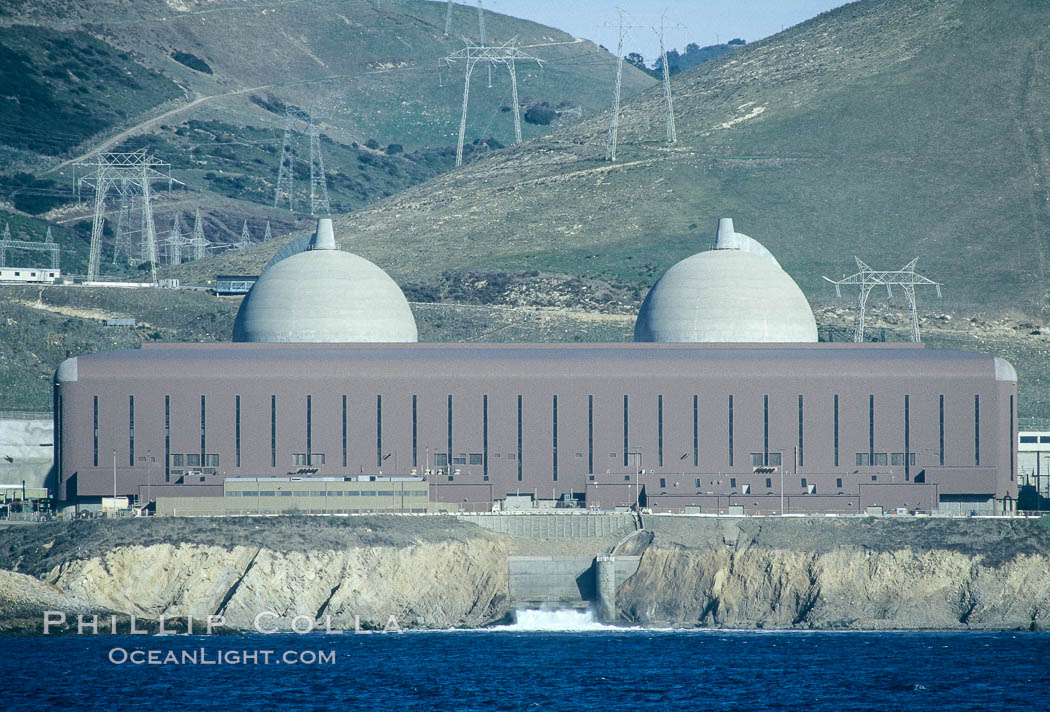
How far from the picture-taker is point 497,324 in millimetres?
165000

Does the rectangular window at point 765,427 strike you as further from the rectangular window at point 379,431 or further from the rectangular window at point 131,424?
the rectangular window at point 131,424

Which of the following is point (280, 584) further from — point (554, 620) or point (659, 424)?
point (659, 424)

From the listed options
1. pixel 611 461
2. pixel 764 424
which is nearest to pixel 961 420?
pixel 764 424

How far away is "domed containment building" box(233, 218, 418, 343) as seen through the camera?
4311 inches

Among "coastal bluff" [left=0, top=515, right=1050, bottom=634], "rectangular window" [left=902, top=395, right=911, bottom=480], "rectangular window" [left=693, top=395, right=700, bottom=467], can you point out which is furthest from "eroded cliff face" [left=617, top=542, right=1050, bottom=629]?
"rectangular window" [left=902, top=395, right=911, bottom=480]

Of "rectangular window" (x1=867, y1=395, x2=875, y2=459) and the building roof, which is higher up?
the building roof

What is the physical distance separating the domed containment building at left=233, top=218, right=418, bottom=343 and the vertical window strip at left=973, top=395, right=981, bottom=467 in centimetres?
3436

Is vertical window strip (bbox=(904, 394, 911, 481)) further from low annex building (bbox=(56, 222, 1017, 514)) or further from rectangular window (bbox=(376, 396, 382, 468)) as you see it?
rectangular window (bbox=(376, 396, 382, 468))

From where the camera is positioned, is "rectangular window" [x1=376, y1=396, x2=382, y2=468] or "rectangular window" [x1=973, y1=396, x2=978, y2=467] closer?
"rectangular window" [x1=376, y1=396, x2=382, y2=468]

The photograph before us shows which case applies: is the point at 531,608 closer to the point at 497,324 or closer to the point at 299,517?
the point at 299,517

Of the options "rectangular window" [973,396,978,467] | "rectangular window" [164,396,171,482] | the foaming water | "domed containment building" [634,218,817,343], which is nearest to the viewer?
the foaming water

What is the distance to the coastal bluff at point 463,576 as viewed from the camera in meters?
85.9

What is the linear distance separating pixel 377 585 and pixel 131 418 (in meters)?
20.9

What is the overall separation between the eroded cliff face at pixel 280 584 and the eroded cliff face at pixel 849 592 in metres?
9.49
